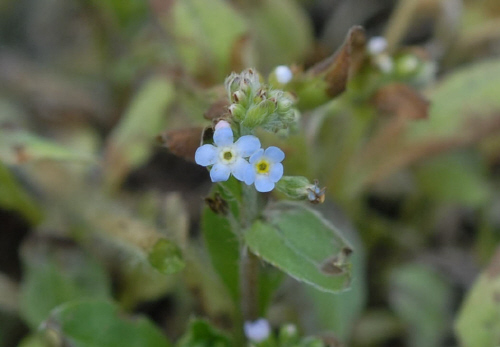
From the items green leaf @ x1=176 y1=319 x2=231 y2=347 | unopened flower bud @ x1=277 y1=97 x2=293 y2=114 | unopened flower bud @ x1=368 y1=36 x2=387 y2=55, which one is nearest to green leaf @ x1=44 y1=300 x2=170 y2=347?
green leaf @ x1=176 y1=319 x2=231 y2=347

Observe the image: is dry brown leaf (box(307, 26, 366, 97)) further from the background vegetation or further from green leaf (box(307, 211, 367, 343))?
green leaf (box(307, 211, 367, 343))

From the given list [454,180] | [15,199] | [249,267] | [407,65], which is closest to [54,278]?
[15,199]

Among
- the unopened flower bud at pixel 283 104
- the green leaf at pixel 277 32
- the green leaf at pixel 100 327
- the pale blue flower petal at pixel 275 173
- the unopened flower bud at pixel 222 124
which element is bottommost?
the green leaf at pixel 100 327

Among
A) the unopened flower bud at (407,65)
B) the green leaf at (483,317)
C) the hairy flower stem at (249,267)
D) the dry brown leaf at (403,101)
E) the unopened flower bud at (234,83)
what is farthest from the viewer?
the unopened flower bud at (407,65)

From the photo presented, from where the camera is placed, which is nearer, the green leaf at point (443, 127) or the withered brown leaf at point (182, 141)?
the withered brown leaf at point (182, 141)

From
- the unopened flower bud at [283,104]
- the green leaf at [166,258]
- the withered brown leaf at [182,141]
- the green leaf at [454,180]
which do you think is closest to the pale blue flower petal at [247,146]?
the unopened flower bud at [283,104]

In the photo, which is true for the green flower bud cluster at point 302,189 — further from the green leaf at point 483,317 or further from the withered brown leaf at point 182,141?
the green leaf at point 483,317

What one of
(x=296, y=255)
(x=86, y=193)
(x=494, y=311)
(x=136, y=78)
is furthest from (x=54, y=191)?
(x=494, y=311)
